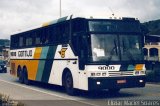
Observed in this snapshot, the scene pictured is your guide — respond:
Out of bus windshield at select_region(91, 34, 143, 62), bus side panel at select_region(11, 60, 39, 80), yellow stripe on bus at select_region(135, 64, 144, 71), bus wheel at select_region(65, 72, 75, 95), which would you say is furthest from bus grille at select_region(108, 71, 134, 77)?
bus side panel at select_region(11, 60, 39, 80)

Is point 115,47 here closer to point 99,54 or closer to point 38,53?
point 99,54

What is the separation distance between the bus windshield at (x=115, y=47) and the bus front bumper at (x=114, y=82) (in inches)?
30.5

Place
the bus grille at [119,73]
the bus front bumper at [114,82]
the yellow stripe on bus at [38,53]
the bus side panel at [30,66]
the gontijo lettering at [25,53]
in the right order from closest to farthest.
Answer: the bus front bumper at [114,82] < the bus grille at [119,73] < the yellow stripe on bus at [38,53] < the bus side panel at [30,66] < the gontijo lettering at [25,53]

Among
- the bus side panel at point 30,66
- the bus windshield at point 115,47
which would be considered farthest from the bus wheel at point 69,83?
the bus side panel at point 30,66

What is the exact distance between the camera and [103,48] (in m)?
14.3

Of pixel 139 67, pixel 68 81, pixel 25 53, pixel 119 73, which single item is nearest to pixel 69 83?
pixel 68 81

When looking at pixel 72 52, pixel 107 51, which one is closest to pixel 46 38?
pixel 72 52

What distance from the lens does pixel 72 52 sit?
15.6 meters

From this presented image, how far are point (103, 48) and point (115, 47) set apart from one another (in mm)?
544

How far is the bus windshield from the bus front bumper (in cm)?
78

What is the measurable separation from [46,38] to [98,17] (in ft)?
16.5

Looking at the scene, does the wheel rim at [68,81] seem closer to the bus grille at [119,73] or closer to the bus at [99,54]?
the bus at [99,54]

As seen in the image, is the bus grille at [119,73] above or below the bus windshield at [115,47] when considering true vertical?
below

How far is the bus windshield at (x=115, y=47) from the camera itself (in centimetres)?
1426
